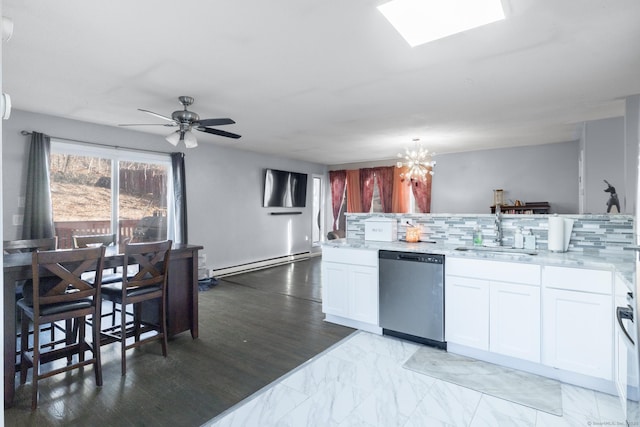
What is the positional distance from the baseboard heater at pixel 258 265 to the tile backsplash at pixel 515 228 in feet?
9.58

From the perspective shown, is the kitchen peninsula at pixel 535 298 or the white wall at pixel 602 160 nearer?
the kitchen peninsula at pixel 535 298

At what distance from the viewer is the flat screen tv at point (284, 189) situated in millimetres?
7084

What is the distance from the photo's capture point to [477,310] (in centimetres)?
286

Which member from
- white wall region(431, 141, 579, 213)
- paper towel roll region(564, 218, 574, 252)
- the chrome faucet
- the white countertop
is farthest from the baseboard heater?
paper towel roll region(564, 218, 574, 252)

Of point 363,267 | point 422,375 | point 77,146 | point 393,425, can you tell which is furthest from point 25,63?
point 422,375

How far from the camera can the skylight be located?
2020 mm

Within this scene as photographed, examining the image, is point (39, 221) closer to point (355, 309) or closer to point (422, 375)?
point (355, 309)

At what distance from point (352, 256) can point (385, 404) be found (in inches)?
59.5

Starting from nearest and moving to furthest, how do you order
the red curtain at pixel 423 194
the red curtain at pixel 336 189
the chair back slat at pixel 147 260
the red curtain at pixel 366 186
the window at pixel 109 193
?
the chair back slat at pixel 147 260, the window at pixel 109 193, the red curtain at pixel 423 194, the red curtain at pixel 366 186, the red curtain at pixel 336 189

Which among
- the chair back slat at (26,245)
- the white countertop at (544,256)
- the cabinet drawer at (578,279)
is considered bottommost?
the cabinet drawer at (578,279)

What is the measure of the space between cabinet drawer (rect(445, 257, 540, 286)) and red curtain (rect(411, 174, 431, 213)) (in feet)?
15.0

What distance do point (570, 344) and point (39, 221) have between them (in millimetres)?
5338

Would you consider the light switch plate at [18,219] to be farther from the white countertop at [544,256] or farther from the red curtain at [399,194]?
the red curtain at [399,194]

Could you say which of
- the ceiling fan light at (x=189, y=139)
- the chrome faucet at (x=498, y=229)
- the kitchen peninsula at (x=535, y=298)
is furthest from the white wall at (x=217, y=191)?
the chrome faucet at (x=498, y=229)
